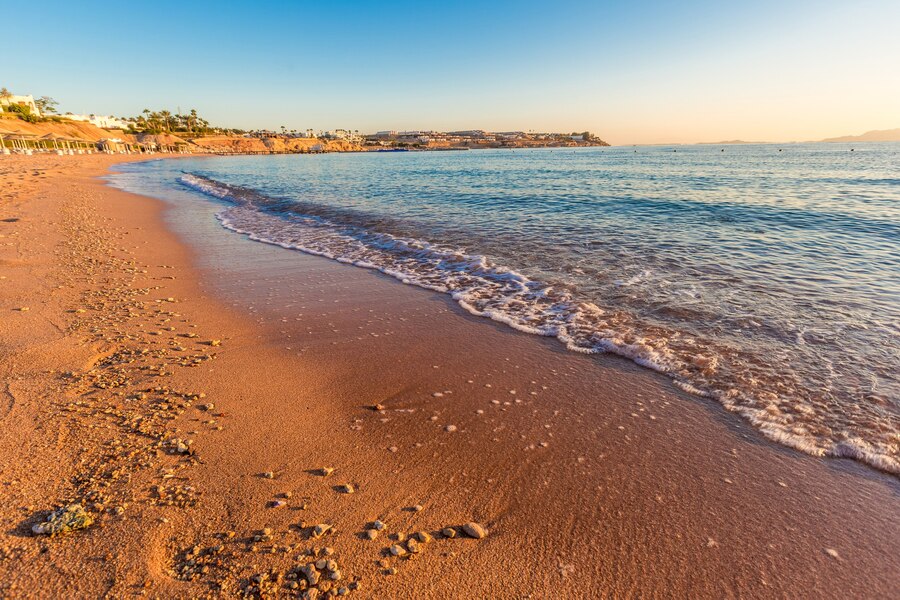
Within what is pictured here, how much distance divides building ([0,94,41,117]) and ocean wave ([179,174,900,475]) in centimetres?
16105

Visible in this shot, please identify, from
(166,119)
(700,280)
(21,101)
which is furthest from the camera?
(166,119)

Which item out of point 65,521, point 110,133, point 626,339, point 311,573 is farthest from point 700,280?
point 110,133

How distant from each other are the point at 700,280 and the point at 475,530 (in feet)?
27.3

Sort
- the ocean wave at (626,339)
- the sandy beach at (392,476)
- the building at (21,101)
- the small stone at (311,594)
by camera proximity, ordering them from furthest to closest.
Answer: the building at (21,101) < the ocean wave at (626,339) < the sandy beach at (392,476) < the small stone at (311,594)

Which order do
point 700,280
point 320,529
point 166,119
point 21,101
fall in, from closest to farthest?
point 320,529 → point 700,280 → point 21,101 → point 166,119

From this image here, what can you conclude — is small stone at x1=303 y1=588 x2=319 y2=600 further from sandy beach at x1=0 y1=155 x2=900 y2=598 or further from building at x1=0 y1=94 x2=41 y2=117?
building at x1=0 y1=94 x2=41 y2=117

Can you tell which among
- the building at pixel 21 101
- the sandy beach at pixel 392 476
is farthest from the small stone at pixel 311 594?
the building at pixel 21 101

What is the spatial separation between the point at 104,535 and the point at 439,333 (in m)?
4.53

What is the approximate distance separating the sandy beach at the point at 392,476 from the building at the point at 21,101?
16452 centimetres

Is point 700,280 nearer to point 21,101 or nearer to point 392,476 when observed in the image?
point 392,476

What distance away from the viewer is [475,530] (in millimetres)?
2965

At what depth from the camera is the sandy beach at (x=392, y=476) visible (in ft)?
8.68

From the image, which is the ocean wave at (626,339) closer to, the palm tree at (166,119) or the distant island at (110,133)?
the distant island at (110,133)

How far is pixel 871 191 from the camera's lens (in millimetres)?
24938
